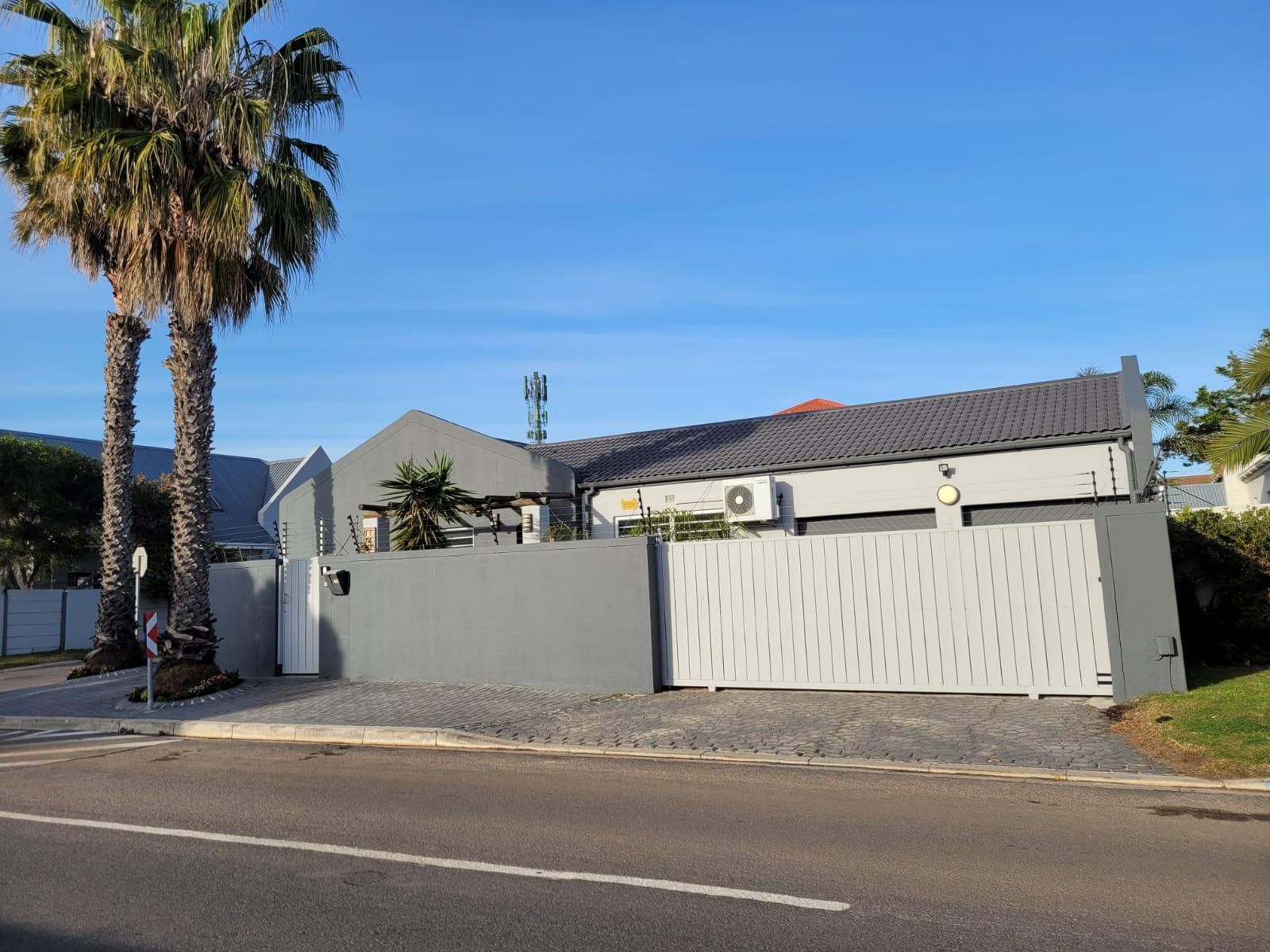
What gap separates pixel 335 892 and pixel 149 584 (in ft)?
90.8

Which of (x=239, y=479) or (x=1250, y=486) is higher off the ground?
(x=239, y=479)

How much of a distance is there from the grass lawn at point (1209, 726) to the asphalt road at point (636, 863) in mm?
881

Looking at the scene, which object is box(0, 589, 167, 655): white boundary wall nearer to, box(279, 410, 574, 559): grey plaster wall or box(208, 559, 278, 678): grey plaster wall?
box(279, 410, 574, 559): grey plaster wall

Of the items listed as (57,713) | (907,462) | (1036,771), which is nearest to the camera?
(1036,771)

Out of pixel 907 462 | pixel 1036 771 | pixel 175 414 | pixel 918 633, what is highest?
pixel 175 414

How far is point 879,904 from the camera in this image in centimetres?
498

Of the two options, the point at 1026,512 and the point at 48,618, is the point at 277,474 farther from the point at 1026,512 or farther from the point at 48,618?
the point at 1026,512

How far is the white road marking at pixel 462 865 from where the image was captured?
513 cm

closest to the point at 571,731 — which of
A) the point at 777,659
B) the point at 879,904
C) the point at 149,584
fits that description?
the point at 777,659

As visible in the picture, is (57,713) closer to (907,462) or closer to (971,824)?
(971,824)

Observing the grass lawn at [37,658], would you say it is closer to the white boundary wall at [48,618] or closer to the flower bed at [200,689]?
the white boundary wall at [48,618]

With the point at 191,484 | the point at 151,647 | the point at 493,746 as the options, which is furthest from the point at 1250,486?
the point at 151,647

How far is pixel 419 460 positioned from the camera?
70.5 ft

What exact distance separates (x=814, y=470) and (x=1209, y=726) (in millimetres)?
10146
